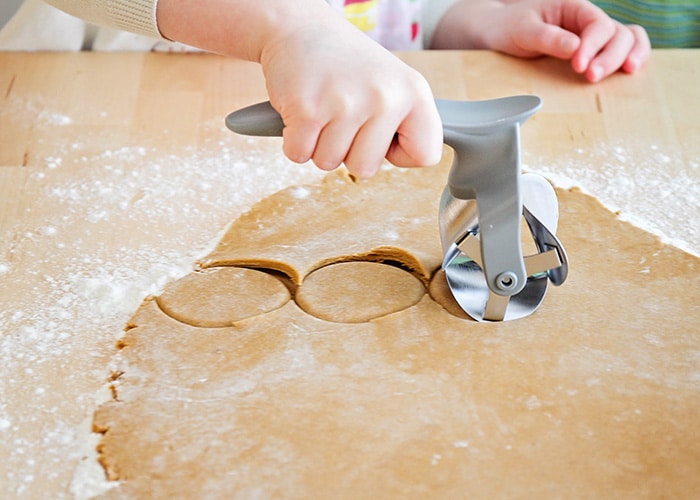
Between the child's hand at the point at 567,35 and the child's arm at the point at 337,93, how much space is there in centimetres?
43

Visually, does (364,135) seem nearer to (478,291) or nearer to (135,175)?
(478,291)

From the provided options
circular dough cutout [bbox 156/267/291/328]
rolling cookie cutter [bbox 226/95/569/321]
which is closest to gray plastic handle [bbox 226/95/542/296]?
rolling cookie cutter [bbox 226/95/569/321]

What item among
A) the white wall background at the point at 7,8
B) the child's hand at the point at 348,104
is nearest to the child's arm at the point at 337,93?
the child's hand at the point at 348,104

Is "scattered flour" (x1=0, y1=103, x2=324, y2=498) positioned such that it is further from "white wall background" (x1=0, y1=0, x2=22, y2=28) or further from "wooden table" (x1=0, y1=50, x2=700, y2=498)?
"white wall background" (x1=0, y1=0, x2=22, y2=28)

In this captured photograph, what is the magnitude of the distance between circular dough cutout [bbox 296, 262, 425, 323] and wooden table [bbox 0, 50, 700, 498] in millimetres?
134

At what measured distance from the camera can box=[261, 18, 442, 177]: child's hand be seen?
735 millimetres

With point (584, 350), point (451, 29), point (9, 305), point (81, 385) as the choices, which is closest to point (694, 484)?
point (584, 350)

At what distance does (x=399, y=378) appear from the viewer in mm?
746

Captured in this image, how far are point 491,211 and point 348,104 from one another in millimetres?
151

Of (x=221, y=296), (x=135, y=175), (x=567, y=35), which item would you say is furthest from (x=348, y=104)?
(x=567, y=35)

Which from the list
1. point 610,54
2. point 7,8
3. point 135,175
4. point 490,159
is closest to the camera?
point 490,159

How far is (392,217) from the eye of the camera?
0.93 m

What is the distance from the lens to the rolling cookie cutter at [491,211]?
28.6 inches

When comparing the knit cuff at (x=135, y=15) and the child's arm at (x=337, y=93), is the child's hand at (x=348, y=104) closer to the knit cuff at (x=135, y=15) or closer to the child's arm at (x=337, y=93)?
the child's arm at (x=337, y=93)
